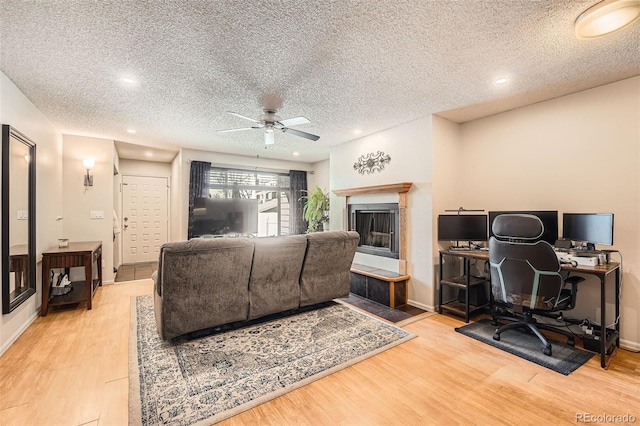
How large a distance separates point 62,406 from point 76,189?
12.9ft

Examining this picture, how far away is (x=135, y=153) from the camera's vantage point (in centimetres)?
588

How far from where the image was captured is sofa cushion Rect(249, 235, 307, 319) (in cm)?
291

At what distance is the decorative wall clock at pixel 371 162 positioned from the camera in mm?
4381

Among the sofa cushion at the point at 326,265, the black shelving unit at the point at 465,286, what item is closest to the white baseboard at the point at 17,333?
the sofa cushion at the point at 326,265

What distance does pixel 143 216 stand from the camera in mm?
6637

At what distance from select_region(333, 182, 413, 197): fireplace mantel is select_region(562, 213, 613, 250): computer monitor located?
169 centimetres

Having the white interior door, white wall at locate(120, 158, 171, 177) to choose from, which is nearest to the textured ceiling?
white wall at locate(120, 158, 171, 177)

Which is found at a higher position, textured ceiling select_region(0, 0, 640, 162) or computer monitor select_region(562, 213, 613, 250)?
textured ceiling select_region(0, 0, 640, 162)

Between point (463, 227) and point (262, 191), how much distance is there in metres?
4.46

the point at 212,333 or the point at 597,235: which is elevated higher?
the point at 597,235

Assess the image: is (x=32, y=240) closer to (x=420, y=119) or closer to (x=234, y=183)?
(x=234, y=183)

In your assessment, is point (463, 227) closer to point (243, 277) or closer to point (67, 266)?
point (243, 277)

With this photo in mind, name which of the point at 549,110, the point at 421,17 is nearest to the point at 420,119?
the point at 549,110

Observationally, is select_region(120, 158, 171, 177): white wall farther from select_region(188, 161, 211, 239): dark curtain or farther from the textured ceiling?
the textured ceiling
